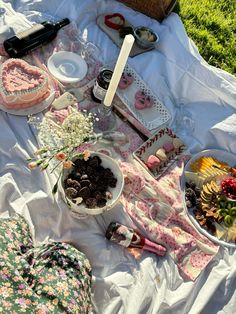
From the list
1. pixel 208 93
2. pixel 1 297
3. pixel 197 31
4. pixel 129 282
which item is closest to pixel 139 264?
pixel 129 282

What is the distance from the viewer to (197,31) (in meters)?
2.97

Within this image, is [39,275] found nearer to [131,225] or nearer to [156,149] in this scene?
[131,225]

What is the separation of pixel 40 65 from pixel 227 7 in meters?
1.72

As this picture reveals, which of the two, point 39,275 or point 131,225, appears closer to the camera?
point 39,275

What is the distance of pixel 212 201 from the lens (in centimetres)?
194

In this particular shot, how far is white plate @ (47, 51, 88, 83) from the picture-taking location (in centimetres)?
215

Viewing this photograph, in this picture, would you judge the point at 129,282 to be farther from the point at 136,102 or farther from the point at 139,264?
the point at 136,102

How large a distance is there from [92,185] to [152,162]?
1.20 feet

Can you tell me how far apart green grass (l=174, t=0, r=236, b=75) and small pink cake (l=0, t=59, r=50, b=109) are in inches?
51.1

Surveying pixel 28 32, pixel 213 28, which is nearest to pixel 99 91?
pixel 28 32

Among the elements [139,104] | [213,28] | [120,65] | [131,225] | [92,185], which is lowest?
[131,225]

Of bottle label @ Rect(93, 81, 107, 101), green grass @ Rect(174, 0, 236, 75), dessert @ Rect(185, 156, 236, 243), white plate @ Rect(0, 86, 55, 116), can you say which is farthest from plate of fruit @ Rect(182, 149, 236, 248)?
green grass @ Rect(174, 0, 236, 75)

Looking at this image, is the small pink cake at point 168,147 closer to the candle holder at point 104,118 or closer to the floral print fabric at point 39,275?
the candle holder at point 104,118

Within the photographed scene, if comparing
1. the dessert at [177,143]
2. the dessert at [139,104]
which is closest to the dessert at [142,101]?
the dessert at [139,104]
